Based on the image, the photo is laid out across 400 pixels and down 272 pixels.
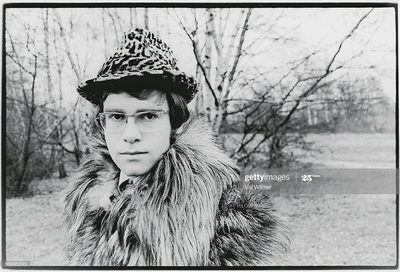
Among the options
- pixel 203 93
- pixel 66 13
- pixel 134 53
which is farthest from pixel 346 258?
pixel 66 13

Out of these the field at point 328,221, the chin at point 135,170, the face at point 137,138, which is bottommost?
the field at point 328,221

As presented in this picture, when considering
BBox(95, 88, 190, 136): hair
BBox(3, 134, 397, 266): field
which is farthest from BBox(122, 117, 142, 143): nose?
BBox(3, 134, 397, 266): field

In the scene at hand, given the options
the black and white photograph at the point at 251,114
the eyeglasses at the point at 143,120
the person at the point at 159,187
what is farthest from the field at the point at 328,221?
the eyeglasses at the point at 143,120

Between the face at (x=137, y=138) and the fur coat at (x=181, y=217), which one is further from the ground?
the face at (x=137, y=138)

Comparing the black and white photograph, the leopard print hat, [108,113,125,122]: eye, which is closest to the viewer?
the leopard print hat

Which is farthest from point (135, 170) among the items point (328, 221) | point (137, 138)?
point (328, 221)

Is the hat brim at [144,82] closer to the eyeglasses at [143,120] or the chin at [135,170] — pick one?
the eyeglasses at [143,120]

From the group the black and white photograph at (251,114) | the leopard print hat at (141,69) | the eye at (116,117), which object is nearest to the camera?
the leopard print hat at (141,69)

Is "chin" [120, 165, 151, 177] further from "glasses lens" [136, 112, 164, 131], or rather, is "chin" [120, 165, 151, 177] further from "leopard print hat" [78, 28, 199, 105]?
"leopard print hat" [78, 28, 199, 105]
